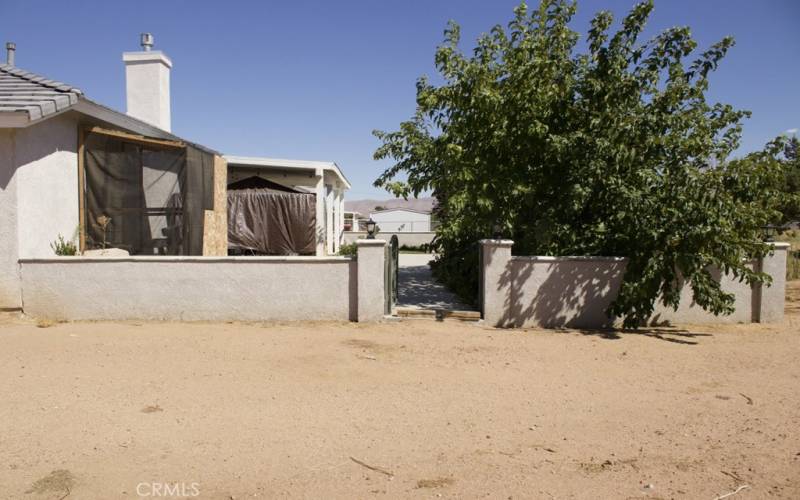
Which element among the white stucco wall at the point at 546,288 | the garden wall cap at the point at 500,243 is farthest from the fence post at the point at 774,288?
the garden wall cap at the point at 500,243

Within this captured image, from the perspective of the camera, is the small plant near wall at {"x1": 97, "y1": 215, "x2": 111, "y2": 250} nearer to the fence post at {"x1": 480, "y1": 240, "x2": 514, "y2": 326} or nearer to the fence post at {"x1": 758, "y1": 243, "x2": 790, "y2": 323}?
the fence post at {"x1": 480, "y1": 240, "x2": 514, "y2": 326}

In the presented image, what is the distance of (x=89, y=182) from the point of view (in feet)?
28.7

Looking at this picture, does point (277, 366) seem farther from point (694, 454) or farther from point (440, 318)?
point (694, 454)

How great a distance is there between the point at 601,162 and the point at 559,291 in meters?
2.06

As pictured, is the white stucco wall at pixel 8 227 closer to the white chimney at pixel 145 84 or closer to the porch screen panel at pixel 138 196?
the porch screen panel at pixel 138 196

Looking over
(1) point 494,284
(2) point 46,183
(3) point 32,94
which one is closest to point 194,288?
(2) point 46,183

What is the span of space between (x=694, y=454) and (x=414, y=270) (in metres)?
12.1

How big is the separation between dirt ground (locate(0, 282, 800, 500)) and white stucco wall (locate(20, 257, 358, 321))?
655 millimetres

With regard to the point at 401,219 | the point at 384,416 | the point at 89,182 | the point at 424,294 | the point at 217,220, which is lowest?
the point at 384,416

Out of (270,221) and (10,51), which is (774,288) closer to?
(270,221)

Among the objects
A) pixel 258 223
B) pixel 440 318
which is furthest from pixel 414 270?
pixel 440 318

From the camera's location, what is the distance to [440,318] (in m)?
8.30

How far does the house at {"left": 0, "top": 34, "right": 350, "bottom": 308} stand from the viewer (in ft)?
24.1

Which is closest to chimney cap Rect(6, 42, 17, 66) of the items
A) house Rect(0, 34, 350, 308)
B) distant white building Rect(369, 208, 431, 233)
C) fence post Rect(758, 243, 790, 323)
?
house Rect(0, 34, 350, 308)
